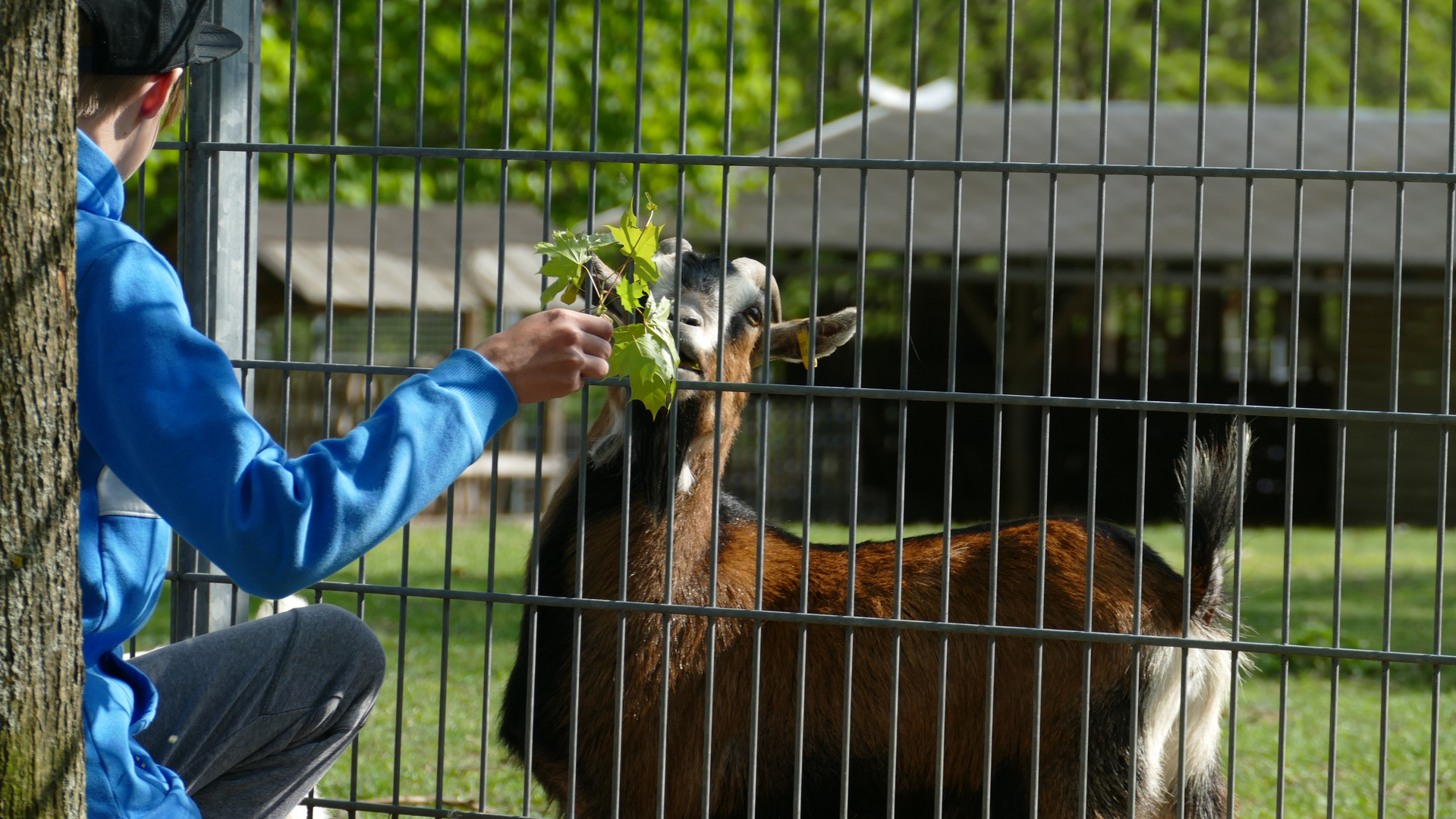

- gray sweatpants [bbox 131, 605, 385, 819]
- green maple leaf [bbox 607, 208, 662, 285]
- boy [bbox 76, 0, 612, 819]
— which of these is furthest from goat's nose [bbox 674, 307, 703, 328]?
gray sweatpants [bbox 131, 605, 385, 819]

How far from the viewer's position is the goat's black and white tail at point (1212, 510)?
3.28 meters

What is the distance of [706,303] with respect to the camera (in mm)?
3822

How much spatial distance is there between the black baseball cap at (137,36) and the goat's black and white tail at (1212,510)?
2.54m

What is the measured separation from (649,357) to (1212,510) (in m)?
1.70

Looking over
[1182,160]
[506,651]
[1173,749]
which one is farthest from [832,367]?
[1173,749]

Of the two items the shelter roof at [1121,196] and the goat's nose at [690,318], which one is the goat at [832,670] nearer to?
the goat's nose at [690,318]

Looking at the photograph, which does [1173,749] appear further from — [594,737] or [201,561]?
[201,561]

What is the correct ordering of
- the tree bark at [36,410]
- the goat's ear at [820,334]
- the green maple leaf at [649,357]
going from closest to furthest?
1. the tree bark at [36,410]
2. the green maple leaf at [649,357]
3. the goat's ear at [820,334]

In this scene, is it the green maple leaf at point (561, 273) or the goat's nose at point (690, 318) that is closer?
the green maple leaf at point (561, 273)

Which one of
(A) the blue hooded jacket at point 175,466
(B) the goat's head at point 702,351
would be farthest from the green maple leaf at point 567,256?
(A) the blue hooded jacket at point 175,466

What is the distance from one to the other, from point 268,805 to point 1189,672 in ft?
Result: 8.43

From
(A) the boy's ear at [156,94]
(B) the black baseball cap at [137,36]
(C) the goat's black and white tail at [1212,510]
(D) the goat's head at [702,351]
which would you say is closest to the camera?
(B) the black baseball cap at [137,36]

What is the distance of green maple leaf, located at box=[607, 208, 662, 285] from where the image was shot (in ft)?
9.75

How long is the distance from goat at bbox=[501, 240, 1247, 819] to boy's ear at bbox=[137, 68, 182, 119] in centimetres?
139
